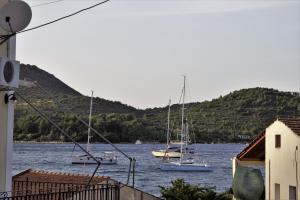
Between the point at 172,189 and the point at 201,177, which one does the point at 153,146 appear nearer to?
the point at 201,177

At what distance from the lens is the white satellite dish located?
12680 millimetres

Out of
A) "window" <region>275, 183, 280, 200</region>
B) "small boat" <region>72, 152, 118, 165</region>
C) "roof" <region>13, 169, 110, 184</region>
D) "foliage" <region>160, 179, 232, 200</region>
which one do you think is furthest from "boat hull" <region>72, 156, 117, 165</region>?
"roof" <region>13, 169, 110, 184</region>

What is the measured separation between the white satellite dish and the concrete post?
27.5 inches

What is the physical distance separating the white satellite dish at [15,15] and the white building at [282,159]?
45.0 ft

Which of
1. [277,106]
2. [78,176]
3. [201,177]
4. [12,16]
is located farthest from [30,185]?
[277,106]

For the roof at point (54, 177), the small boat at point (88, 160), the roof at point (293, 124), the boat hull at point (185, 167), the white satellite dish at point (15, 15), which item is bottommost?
the boat hull at point (185, 167)

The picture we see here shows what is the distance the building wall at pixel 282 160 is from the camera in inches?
953

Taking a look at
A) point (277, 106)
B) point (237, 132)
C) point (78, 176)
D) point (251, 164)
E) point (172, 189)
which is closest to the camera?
point (78, 176)

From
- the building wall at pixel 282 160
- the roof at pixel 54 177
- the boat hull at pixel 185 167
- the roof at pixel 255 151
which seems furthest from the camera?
the boat hull at pixel 185 167

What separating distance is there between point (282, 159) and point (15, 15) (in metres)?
15.3

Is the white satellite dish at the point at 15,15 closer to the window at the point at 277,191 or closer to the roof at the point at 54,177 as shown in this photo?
the roof at the point at 54,177

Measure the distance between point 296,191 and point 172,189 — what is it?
480cm

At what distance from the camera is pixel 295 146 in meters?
24.0

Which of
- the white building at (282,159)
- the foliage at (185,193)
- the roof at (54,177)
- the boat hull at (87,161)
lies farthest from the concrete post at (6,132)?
the boat hull at (87,161)
